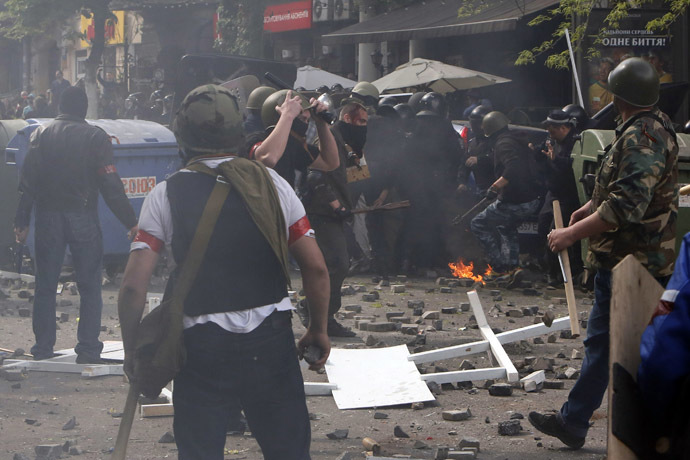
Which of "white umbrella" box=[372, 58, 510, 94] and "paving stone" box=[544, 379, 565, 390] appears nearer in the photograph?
"paving stone" box=[544, 379, 565, 390]

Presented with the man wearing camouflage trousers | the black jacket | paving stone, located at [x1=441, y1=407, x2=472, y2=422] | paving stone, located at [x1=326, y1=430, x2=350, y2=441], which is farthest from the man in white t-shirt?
the black jacket

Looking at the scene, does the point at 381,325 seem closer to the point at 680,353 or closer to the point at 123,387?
the point at 123,387

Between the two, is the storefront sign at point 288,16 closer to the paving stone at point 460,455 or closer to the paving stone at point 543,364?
the paving stone at point 543,364

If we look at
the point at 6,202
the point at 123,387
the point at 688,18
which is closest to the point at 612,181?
the point at 123,387

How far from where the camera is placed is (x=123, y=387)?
6.99 meters

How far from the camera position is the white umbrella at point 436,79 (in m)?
17.1

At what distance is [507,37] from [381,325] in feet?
48.8

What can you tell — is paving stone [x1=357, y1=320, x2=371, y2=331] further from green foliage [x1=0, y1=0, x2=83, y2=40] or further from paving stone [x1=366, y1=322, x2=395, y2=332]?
green foliage [x1=0, y1=0, x2=83, y2=40]

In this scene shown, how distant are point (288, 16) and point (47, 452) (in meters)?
28.1

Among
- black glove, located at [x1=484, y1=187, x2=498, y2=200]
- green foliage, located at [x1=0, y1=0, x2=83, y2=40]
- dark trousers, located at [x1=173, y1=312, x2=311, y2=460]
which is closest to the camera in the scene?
dark trousers, located at [x1=173, y1=312, x2=311, y2=460]

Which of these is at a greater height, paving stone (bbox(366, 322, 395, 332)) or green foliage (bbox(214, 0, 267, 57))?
green foliage (bbox(214, 0, 267, 57))

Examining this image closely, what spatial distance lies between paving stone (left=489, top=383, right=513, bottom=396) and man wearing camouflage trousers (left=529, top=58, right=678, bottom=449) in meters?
1.61

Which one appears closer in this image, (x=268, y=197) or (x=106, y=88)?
(x=268, y=197)

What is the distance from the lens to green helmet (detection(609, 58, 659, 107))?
4.72 meters
